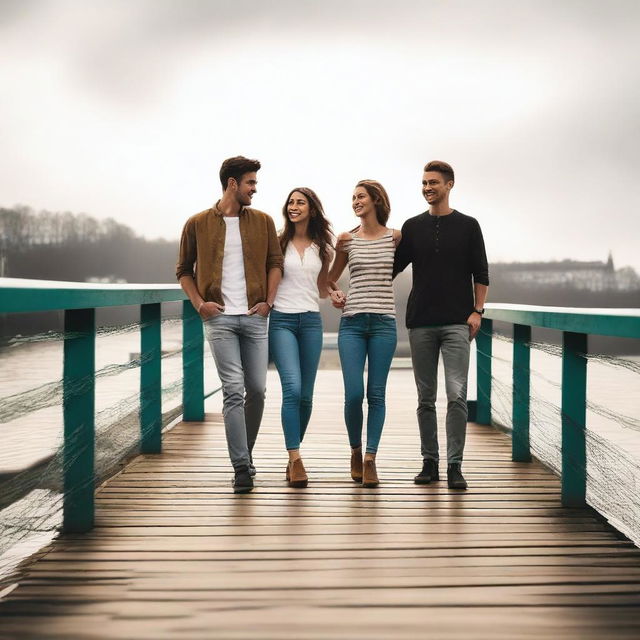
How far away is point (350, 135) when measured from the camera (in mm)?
58969

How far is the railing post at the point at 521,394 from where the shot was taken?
14.8ft

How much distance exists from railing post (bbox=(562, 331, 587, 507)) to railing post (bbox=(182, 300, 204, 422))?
277cm

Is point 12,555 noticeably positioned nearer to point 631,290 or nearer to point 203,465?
point 203,465

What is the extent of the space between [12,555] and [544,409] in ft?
7.54

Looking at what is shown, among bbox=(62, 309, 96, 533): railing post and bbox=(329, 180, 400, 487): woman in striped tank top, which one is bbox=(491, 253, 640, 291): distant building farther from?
bbox=(62, 309, 96, 533): railing post

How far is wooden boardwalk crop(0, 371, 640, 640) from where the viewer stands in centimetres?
232

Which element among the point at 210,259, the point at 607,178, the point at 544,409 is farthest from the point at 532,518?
the point at 607,178

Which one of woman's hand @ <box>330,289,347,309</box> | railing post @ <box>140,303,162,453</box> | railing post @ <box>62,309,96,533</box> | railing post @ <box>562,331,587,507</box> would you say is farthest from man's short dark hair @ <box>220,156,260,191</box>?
railing post @ <box>562,331,587,507</box>

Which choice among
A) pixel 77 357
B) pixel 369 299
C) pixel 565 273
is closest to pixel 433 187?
pixel 369 299

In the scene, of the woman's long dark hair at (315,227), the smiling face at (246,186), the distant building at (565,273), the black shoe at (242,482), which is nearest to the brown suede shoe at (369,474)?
the black shoe at (242,482)

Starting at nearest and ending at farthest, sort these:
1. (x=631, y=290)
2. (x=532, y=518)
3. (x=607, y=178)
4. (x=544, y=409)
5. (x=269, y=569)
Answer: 1. (x=269, y=569)
2. (x=532, y=518)
3. (x=544, y=409)
4. (x=607, y=178)
5. (x=631, y=290)

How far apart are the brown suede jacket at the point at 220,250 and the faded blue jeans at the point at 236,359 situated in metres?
0.10

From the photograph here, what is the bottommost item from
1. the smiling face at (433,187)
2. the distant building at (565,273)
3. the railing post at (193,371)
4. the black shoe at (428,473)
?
the black shoe at (428,473)

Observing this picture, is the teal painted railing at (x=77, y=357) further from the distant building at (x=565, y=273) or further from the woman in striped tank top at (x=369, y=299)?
the distant building at (x=565, y=273)
